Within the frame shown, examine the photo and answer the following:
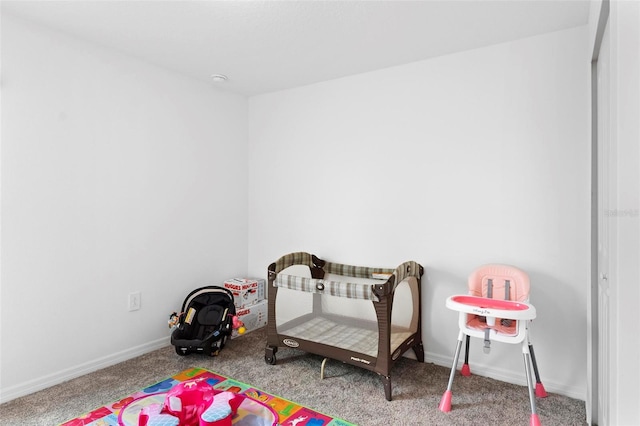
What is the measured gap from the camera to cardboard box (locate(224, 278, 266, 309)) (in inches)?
129

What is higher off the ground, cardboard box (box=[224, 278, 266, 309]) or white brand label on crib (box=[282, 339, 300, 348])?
cardboard box (box=[224, 278, 266, 309])

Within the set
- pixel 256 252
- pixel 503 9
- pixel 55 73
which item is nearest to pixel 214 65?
Answer: pixel 55 73

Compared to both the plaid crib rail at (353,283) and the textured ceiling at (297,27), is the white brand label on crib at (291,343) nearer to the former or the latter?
the plaid crib rail at (353,283)

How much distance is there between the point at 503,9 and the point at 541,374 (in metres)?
2.19

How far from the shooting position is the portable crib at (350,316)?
224 centimetres

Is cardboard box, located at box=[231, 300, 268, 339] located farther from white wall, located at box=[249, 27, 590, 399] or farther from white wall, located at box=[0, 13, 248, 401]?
white wall, located at box=[249, 27, 590, 399]

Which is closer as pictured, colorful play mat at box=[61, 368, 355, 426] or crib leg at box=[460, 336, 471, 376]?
colorful play mat at box=[61, 368, 355, 426]

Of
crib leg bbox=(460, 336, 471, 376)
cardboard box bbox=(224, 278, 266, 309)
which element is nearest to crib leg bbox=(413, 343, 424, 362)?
crib leg bbox=(460, 336, 471, 376)

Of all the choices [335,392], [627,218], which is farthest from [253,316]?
[627,218]

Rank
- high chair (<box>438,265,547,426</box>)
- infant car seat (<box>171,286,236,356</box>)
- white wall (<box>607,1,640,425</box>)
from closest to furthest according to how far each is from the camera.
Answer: white wall (<box>607,1,640,425</box>), high chair (<box>438,265,547,426</box>), infant car seat (<box>171,286,236,356</box>)

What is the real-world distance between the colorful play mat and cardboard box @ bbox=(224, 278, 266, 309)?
96cm

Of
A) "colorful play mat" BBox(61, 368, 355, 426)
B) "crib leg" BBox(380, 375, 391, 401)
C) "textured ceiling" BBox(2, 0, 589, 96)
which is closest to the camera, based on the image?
"colorful play mat" BBox(61, 368, 355, 426)

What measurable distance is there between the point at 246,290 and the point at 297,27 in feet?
7.10

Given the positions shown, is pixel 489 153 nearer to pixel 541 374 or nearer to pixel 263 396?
pixel 541 374
